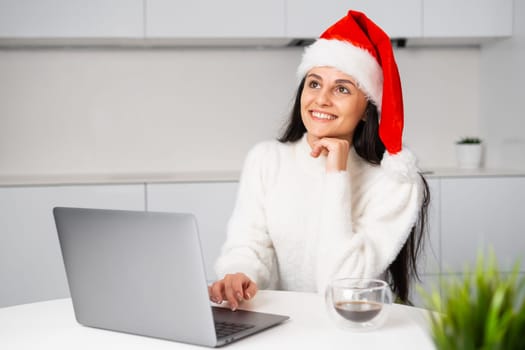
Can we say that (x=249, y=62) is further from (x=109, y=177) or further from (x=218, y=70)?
(x=109, y=177)

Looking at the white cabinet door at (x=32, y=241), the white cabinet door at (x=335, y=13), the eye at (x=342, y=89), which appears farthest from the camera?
the white cabinet door at (x=335, y=13)

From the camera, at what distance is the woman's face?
1.99m

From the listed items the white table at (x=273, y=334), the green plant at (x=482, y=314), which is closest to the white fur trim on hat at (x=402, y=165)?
the white table at (x=273, y=334)

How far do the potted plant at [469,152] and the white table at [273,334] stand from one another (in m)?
2.52

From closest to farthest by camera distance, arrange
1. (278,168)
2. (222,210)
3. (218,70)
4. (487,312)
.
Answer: (487,312) → (278,168) → (222,210) → (218,70)

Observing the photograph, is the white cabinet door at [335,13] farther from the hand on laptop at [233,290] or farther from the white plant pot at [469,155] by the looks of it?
the hand on laptop at [233,290]

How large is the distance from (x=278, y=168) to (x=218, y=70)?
1761 millimetres

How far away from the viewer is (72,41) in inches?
138

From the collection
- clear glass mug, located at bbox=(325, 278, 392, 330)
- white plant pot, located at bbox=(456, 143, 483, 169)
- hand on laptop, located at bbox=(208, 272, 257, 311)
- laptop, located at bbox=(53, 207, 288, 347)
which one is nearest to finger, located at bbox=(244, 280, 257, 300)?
hand on laptop, located at bbox=(208, 272, 257, 311)

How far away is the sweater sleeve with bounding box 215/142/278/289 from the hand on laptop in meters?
0.32

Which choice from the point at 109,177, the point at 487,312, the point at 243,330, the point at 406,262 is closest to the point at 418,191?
the point at 406,262

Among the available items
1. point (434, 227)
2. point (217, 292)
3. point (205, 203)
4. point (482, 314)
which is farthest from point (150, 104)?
point (482, 314)

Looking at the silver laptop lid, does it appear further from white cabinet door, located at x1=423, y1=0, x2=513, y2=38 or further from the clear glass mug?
white cabinet door, located at x1=423, y1=0, x2=513, y2=38

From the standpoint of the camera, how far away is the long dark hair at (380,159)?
1994mm
